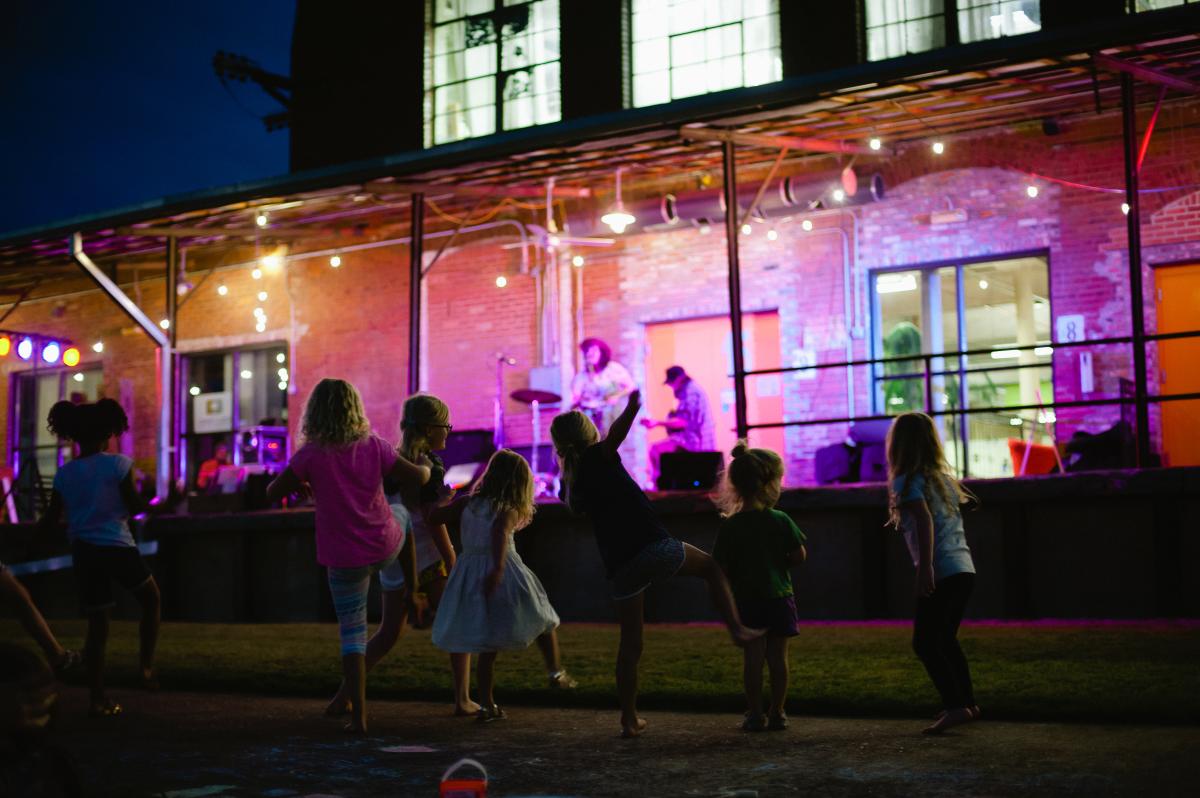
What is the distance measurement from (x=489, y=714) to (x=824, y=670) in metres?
2.28

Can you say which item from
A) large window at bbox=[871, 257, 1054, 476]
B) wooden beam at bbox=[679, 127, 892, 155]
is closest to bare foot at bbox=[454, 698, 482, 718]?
wooden beam at bbox=[679, 127, 892, 155]

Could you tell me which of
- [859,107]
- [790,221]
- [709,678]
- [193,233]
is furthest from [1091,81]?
[193,233]

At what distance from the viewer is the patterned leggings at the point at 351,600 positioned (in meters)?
6.35

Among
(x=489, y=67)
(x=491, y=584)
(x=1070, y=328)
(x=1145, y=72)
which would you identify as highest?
(x=489, y=67)

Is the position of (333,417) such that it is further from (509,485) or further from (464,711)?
(464,711)

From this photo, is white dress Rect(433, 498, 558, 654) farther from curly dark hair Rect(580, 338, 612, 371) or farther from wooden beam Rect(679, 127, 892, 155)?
curly dark hair Rect(580, 338, 612, 371)

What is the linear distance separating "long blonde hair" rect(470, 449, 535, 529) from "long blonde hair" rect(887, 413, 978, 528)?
1839mm

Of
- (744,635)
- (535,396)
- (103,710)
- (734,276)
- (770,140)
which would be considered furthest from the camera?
(535,396)

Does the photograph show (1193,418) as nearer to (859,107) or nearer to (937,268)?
(937,268)

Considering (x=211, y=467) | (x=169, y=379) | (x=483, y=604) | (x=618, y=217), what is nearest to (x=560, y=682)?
(x=483, y=604)

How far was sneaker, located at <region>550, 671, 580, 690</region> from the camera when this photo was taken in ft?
24.9

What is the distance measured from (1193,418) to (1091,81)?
154 inches

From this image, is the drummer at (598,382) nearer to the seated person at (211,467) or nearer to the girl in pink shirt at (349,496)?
the seated person at (211,467)

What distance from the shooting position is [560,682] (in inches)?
300
